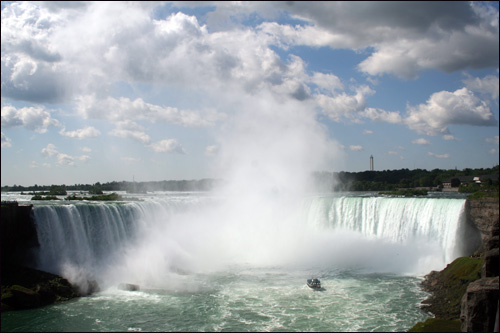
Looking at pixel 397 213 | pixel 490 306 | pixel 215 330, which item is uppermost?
pixel 397 213

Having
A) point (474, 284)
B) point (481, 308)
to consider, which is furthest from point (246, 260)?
point (481, 308)

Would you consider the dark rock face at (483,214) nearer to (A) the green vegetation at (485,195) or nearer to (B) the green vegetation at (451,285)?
(A) the green vegetation at (485,195)

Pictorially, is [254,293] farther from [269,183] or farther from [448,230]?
[269,183]

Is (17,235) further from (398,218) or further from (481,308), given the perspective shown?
(398,218)

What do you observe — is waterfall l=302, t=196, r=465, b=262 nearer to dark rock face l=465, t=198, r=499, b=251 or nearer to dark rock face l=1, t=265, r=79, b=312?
dark rock face l=465, t=198, r=499, b=251

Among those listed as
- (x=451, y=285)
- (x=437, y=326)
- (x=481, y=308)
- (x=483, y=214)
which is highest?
(x=483, y=214)

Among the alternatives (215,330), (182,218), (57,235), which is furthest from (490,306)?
(182,218)

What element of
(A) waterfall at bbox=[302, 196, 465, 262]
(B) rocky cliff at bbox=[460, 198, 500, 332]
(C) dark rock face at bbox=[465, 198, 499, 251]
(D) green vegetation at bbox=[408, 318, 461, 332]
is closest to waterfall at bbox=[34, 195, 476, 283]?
(A) waterfall at bbox=[302, 196, 465, 262]
